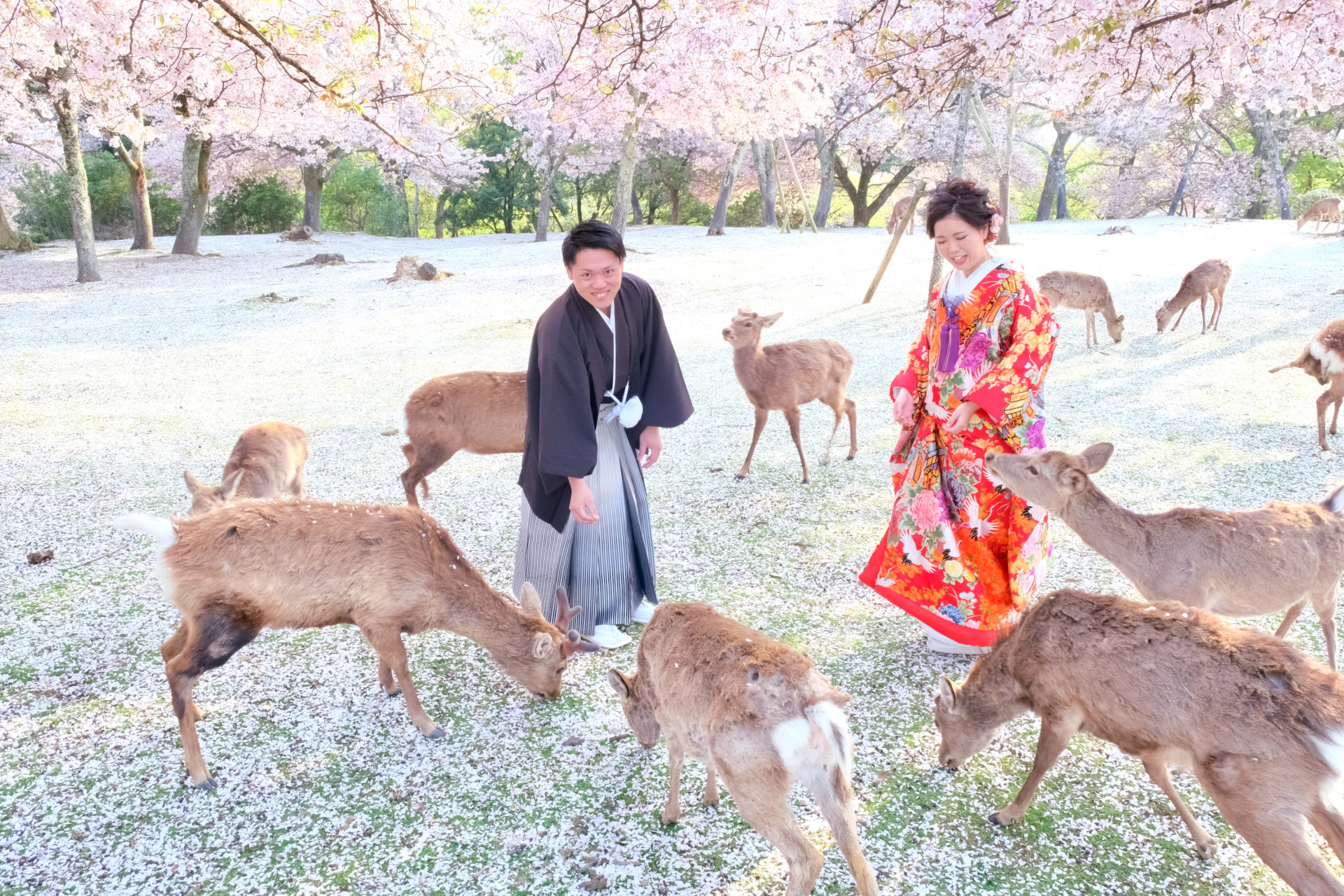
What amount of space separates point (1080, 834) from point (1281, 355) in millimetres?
8950

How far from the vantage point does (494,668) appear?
12.3ft

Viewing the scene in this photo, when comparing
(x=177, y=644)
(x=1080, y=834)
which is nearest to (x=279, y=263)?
(x=177, y=644)

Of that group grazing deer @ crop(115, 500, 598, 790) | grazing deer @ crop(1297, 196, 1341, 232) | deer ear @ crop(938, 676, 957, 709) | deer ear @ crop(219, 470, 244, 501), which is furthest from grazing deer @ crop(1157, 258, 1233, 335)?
grazing deer @ crop(1297, 196, 1341, 232)

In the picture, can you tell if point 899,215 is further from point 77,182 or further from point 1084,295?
point 77,182

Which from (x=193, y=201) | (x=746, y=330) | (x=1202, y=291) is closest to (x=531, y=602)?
(x=746, y=330)

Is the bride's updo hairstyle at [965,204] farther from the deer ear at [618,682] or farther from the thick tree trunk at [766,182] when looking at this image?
the thick tree trunk at [766,182]

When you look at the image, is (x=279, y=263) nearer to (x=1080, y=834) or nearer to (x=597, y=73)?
(x=597, y=73)

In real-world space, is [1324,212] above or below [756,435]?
above

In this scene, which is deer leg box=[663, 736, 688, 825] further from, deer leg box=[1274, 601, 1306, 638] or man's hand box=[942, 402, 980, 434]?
deer leg box=[1274, 601, 1306, 638]

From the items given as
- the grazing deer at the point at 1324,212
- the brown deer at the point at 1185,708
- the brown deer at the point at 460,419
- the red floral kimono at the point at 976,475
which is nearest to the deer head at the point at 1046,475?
the red floral kimono at the point at 976,475

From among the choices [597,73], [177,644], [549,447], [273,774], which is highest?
[597,73]

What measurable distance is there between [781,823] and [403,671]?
170 cm

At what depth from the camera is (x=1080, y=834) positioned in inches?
102

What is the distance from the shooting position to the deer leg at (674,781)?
2.58 metres
